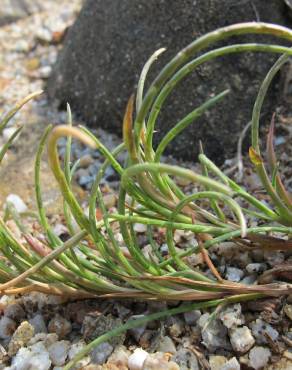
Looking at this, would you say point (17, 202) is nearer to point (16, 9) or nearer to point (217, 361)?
point (217, 361)

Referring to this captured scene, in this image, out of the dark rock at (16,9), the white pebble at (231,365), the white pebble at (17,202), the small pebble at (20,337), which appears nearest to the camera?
the white pebble at (231,365)

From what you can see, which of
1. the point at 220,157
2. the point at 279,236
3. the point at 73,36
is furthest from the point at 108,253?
the point at 73,36

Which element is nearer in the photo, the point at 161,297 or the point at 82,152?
the point at 161,297

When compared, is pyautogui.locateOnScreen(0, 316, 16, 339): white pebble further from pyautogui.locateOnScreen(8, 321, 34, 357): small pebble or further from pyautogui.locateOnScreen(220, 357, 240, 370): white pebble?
pyautogui.locateOnScreen(220, 357, 240, 370): white pebble

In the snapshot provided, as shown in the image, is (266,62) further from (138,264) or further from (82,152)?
(138,264)

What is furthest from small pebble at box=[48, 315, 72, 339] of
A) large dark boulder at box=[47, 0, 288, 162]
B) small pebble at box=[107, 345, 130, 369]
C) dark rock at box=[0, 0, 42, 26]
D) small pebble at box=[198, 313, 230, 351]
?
dark rock at box=[0, 0, 42, 26]

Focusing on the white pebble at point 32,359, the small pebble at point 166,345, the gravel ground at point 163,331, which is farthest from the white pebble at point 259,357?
the white pebble at point 32,359

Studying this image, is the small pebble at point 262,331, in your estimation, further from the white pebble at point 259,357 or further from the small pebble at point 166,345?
the small pebble at point 166,345
